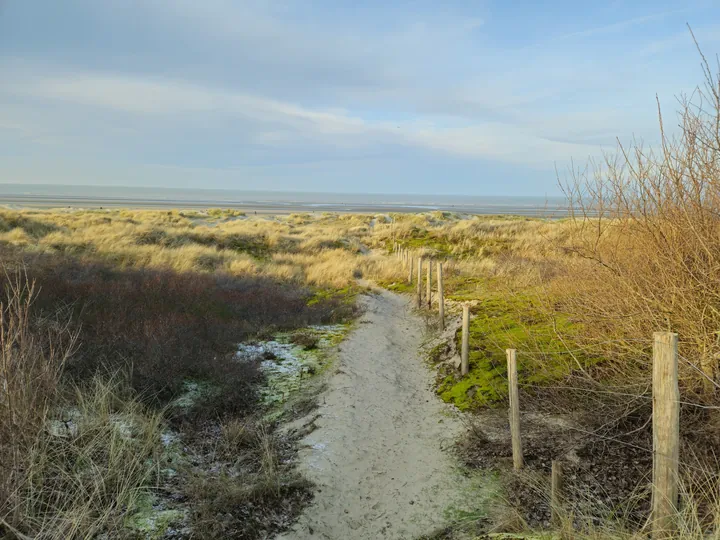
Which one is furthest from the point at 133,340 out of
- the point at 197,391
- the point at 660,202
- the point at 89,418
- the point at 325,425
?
the point at 660,202

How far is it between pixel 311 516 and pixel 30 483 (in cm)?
245

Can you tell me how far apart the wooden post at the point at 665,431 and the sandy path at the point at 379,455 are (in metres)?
1.91

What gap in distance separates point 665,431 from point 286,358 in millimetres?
7100

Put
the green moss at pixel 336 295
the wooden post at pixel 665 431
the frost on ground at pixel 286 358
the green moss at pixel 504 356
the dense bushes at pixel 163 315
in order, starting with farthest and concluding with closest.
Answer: the green moss at pixel 336 295, the frost on ground at pixel 286 358, the dense bushes at pixel 163 315, the green moss at pixel 504 356, the wooden post at pixel 665 431

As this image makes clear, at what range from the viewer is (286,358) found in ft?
30.7

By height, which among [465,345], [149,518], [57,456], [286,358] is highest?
[465,345]

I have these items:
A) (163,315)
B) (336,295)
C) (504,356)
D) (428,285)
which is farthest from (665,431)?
(336,295)

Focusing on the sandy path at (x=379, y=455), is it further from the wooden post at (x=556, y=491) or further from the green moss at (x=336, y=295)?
the green moss at (x=336, y=295)

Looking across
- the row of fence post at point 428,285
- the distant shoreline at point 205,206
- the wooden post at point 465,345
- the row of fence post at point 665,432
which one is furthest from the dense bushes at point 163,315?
the distant shoreline at point 205,206

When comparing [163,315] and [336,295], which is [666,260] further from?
[336,295]

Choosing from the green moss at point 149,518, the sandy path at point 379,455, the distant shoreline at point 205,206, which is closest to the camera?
the green moss at point 149,518

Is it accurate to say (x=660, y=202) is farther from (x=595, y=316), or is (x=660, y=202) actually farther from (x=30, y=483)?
(x=30, y=483)

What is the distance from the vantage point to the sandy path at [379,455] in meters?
4.57

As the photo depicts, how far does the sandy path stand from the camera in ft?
15.0
